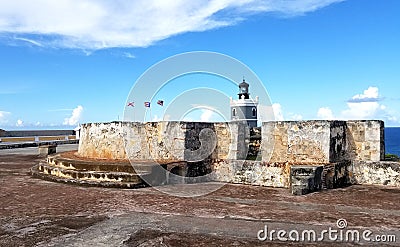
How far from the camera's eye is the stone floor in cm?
438

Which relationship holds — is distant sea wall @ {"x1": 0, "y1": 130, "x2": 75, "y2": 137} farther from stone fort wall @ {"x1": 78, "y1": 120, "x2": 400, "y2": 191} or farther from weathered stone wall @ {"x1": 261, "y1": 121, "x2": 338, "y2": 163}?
weathered stone wall @ {"x1": 261, "y1": 121, "x2": 338, "y2": 163}

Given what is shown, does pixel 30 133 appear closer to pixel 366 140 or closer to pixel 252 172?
pixel 252 172

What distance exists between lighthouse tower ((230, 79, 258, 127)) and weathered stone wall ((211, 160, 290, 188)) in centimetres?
2902

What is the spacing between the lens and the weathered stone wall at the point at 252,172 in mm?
8484

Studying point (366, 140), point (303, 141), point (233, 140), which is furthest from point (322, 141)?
point (233, 140)

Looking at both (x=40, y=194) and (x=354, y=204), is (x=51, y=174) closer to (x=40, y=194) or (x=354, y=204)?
(x=40, y=194)

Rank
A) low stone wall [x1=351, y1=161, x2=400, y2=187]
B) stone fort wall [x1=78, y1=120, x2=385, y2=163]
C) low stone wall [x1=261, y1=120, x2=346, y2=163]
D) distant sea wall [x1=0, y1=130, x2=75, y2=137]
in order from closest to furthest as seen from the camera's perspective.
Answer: low stone wall [x1=351, y1=161, x2=400, y2=187] < low stone wall [x1=261, y1=120, x2=346, y2=163] < stone fort wall [x1=78, y1=120, x2=385, y2=163] < distant sea wall [x1=0, y1=130, x2=75, y2=137]

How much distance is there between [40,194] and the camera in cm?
726

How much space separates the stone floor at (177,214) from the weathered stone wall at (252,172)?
474mm

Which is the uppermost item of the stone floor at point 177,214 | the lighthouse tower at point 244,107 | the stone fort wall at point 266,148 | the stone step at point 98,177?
the lighthouse tower at point 244,107

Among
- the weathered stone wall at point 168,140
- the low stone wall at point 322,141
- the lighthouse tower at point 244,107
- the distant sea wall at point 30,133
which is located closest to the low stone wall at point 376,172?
the low stone wall at point 322,141

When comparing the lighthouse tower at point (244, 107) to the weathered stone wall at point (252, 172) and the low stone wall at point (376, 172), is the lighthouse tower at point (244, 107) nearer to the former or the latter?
the weathered stone wall at point (252, 172)

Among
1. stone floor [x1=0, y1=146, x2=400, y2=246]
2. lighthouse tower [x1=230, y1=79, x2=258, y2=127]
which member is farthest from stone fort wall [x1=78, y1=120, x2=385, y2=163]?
lighthouse tower [x1=230, y1=79, x2=258, y2=127]

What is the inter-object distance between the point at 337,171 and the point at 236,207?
3.71 m
